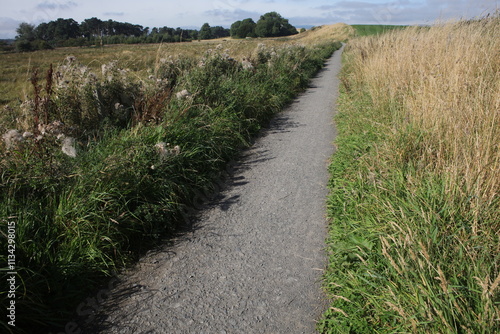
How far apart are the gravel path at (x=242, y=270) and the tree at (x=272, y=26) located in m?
94.7

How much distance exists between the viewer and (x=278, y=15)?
337 ft

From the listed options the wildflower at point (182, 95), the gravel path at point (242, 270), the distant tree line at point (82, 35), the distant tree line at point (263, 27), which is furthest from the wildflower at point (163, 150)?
the distant tree line at point (263, 27)

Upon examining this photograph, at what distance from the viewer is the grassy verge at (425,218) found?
6.89 feet

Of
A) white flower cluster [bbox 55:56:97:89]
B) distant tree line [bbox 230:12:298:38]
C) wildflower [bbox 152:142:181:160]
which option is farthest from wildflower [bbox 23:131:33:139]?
distant tree line [bbox 230:12:298:38]

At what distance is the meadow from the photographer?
267 centimetres

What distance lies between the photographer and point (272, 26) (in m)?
95.3

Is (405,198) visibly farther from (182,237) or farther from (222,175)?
(222,175)

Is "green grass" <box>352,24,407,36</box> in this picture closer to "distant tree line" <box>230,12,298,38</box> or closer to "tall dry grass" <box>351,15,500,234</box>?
"tall dry grass" <box>351,15,500,234</box>

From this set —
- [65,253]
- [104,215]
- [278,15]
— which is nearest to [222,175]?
[104,215]

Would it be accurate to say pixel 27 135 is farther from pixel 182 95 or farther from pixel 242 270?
pixel 242 270

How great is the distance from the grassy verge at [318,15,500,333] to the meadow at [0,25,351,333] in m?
1.85

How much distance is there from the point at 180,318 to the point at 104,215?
4.35ft

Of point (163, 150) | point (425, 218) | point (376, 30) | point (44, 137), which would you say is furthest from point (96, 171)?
point (376, 30)

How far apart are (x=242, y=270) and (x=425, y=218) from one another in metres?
1.58
